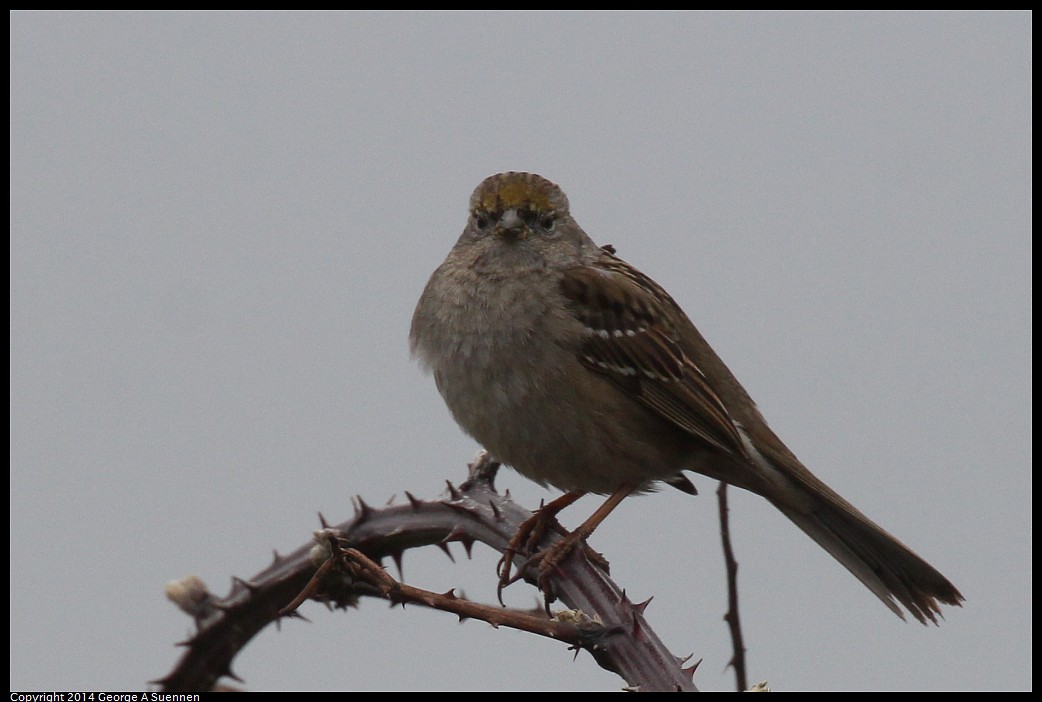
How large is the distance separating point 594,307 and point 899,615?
5.16 ft

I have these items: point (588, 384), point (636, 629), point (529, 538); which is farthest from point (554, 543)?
point (636, 629)

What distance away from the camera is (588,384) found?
4.44 meters

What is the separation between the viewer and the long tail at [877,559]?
4.05m

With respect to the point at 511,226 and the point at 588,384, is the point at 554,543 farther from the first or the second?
the point at 511,226

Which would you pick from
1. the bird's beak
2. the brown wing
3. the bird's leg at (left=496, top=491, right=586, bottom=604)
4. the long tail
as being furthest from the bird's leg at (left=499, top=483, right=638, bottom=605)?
the bird's beak

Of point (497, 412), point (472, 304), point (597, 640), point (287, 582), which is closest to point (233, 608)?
point (287, 582)

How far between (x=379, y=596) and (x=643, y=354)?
2.27 meters

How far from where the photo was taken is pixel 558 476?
443 centimetres

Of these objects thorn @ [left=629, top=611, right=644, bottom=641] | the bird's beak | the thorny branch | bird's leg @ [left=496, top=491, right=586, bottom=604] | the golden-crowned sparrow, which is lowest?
thorn @ [left=629, top=611, right=644, bottom=641]

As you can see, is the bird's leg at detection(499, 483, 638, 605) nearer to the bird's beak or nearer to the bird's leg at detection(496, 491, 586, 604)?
the bird's leg at detection(496, 491, 586, 604)

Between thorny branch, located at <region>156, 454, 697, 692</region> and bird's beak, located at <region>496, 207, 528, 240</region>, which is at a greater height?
bird's beak, located at <region>496, 207, 528, 240</region>

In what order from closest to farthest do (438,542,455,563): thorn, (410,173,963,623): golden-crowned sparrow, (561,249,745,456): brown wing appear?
(438,542,455,563): thorn, (410,173,963,623): golden-crowned sparrow, (561,249,745,456): brown wing

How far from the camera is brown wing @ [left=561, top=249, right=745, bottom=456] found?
451cm

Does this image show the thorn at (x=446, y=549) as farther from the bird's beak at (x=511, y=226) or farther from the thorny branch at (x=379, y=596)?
the bird's beak at (x=511, y=226)
